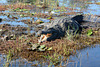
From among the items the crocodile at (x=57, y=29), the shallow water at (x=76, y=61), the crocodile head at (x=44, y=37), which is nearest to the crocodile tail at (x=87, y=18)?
the crocodile at (x=57, y=29)

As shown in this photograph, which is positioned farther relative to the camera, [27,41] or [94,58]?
[27,41]

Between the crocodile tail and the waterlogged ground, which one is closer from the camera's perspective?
the waterlogged ground

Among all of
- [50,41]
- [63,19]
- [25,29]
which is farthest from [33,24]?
[50,41]

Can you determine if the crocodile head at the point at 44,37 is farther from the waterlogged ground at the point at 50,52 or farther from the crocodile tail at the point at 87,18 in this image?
the crocodile tail at the point at 87,18

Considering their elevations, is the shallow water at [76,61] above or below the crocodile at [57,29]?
below

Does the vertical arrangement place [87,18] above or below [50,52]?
above

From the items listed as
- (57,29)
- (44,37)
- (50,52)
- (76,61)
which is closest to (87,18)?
(57,29)

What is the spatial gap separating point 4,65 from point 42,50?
116 cm

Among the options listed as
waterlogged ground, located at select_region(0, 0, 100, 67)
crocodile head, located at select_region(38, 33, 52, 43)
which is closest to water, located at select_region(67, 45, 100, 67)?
waterlogged ground, located at select_region(0, 0, 100, 67)

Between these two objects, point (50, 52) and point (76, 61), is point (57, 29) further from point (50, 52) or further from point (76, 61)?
point (76, 61)

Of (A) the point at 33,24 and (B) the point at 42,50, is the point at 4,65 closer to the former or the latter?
(B) the point at 42,50

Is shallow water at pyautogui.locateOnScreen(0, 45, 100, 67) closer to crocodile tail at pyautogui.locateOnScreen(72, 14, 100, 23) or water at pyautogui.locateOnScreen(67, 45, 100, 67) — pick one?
water at pyautogui.locateOnScreen(67, 45, 100, 67)

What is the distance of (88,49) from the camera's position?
4566 millimetres

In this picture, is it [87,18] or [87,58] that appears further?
[87,18]
